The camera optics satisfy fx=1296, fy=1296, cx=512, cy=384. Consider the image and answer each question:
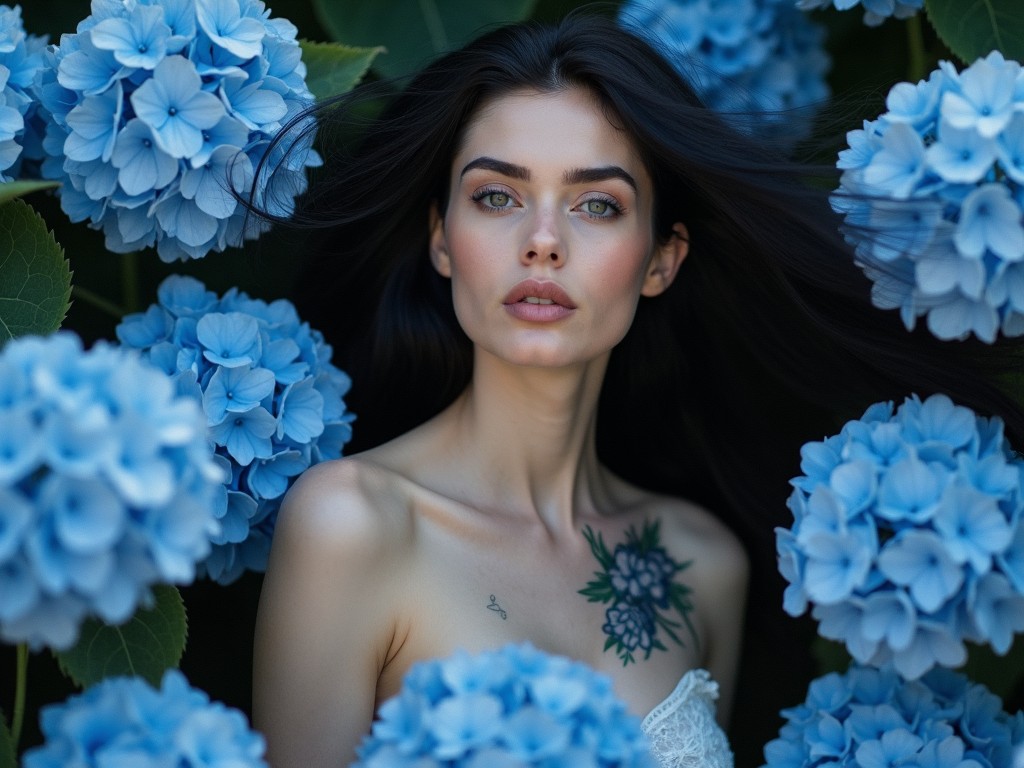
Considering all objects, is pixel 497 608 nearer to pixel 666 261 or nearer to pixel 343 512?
pixel 343 512

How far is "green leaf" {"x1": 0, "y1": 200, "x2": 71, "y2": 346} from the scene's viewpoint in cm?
195

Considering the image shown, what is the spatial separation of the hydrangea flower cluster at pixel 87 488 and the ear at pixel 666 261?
1.21 metres

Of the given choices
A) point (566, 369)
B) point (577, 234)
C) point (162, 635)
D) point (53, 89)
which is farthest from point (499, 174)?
point (162, 635)

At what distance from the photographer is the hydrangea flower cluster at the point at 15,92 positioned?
194 centimetres

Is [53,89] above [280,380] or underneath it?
above

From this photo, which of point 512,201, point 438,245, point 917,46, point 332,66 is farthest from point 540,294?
point 917,46

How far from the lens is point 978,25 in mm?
2328

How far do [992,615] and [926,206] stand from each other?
1.77 feet

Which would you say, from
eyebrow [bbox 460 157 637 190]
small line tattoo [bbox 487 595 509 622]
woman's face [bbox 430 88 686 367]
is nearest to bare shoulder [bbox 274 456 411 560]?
small line tattoo [bbox 487 595 509 622]

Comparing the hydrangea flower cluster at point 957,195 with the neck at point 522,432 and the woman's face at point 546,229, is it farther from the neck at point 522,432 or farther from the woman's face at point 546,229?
the neck at point 522,432

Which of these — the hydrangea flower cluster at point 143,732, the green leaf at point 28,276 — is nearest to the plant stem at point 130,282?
the green leaf at point 28,276

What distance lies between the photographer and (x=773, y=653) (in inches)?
119

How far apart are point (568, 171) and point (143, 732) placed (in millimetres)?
1129

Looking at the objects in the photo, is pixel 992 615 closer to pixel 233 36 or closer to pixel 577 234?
pixel 577 234
